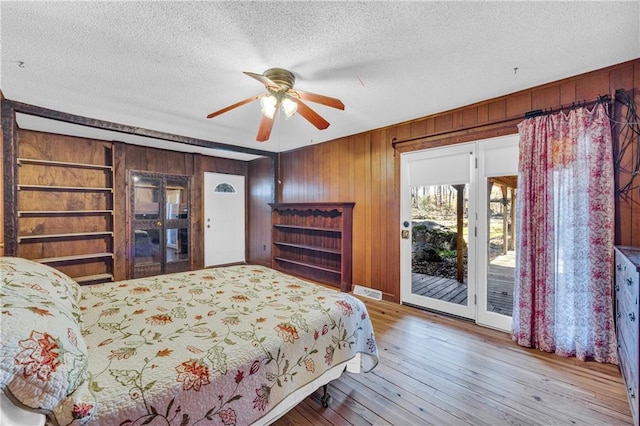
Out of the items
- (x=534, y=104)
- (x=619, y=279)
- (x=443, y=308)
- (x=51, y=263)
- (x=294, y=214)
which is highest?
(x=534, y=104)

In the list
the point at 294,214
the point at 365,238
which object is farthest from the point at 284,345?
the point at 294,214

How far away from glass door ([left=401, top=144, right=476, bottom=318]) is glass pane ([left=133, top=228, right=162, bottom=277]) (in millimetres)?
4297

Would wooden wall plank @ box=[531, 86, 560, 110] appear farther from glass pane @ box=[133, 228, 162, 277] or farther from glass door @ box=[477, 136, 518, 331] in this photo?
glass pane @ box=[133, 228, 162, 277]

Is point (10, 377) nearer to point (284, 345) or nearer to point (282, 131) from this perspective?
point (284, 345)

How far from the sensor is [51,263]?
4.12 metres

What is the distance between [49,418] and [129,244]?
4570 millimetres

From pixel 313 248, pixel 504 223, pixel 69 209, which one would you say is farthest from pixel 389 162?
pixel 69 209

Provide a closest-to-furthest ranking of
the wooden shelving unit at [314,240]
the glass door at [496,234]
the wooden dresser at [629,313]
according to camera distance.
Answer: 1. the wooden dresser at [629,313]
2. the glass door at [496,234]
3. the wooden shelving unit at [314,240]

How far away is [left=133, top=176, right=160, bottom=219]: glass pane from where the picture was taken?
484 cm

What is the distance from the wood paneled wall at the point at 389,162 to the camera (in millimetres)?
2229

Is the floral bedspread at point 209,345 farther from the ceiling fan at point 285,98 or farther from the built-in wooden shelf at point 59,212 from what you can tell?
the built-in wooden shelf at point 59,212

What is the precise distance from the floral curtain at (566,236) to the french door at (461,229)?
26 centimetres

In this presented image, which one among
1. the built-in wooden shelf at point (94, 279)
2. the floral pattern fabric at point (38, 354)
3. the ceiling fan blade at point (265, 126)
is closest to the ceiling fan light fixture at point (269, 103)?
the ceiling fan blade at point (265, 126)

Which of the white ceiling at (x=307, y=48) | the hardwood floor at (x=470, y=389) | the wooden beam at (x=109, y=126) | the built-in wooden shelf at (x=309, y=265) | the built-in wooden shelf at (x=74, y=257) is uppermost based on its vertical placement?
the white ceiling at (x=307, y=48)
